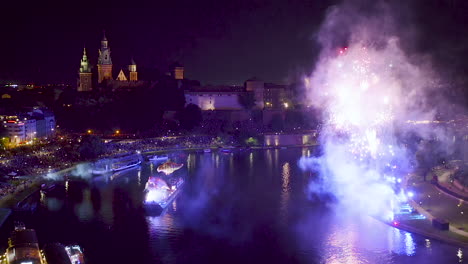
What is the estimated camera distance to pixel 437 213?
398 inches

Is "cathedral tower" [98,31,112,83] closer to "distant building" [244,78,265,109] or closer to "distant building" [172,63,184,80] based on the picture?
"distant building" [172,63,184,80]

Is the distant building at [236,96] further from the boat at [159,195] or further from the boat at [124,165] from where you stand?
the boat at [159,195]

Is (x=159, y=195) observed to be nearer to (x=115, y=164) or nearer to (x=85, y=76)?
(x=115, y=164)

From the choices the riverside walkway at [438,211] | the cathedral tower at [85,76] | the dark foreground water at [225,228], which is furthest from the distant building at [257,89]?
the riverside walkway at [438,211]

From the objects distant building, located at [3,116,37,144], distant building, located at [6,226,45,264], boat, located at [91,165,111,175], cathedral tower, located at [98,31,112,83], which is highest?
cathedral tower, located at [98,31,112,83]

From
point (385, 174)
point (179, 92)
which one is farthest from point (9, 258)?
point (179, 92)

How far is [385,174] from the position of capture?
13.4 metres

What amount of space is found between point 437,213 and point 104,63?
21.4 metres

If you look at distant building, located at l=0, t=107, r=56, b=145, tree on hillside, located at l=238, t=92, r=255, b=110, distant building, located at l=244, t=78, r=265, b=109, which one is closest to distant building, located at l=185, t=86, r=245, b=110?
tree on hillside, located at l=238, t=92, r=255, b=110

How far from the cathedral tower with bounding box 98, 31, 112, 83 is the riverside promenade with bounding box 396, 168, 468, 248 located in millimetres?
19133

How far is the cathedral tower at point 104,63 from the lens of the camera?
2830cm

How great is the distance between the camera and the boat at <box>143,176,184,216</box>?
1144 centimetres

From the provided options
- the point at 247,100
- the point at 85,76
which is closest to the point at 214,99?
the point at 247,100

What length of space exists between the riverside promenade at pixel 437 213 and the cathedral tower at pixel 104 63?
1913 cm
